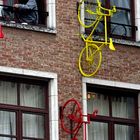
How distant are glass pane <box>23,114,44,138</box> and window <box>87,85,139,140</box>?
144cm

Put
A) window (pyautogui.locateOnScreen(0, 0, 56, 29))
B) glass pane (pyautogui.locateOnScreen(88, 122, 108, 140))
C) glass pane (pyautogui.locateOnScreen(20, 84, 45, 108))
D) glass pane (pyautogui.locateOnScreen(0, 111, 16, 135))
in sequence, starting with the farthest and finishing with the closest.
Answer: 1. glass pane (pyautogui.locateOnScreen(88, 122, 108, 140))
2. window (pyautogui.locateOnScreen(0, 0, 56, 29))
3. glass pane (pyautogui.locateOnScreen(20, 84, 45, 108))
4. glass pane (pyautogui.locateOnScreen(0, 111, 16, 135))

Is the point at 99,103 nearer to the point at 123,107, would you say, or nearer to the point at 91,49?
the point at 123,107

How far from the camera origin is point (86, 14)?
35062 millimetres

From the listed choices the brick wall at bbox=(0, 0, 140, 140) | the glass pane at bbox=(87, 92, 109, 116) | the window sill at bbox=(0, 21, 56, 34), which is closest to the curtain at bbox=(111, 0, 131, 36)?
the brick wall at bbox=(0, 0, 140, 140)

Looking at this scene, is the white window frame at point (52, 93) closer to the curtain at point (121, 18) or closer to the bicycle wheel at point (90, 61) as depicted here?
the bicycle wheel at point (90, 61)

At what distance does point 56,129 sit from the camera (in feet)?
109

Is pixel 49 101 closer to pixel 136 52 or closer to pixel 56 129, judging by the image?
pixel 56 129

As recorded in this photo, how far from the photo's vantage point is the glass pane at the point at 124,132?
34.9 meters

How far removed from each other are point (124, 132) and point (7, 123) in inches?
139

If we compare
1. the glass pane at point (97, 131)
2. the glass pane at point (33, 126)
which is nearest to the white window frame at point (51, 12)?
the glass pane at point (33, 126)

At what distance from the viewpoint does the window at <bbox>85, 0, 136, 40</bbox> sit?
35312mm

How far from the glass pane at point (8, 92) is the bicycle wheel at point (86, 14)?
8.49ft

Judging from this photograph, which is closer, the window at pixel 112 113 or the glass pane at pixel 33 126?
the glass pane at pixel 33 126

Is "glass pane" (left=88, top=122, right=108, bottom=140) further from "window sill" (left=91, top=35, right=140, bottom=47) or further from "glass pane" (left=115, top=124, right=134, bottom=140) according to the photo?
"window sill" (left=91, top=35, right=140, bottom=47)
